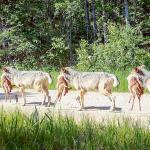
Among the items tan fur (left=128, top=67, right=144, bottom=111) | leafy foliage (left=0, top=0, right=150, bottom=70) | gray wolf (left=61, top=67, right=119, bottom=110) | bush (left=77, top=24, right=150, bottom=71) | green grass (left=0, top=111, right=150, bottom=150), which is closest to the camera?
green grass (left=0, top=111, right=150, bottom=150)

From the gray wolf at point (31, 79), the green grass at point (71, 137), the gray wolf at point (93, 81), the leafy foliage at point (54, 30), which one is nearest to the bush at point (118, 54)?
the leafy foliage at point (54, 30)

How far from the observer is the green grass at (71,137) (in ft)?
17.8

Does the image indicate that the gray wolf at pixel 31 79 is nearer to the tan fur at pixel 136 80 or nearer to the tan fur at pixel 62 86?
the tan fur at pixel 62 86

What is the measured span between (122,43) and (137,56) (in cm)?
131

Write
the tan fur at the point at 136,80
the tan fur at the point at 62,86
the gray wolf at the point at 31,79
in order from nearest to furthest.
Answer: the tan fur at the point at 136,80, the tan fur at the point at 62,86, the gray wolf at the point at 31,79

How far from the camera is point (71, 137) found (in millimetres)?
5957

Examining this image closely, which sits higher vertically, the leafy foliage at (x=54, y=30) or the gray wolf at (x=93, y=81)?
the leafy foliage at (x=54, y=30)

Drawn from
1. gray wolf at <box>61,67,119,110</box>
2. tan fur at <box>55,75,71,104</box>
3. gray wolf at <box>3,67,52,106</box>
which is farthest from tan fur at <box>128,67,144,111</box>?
gray wolf at <box>3,67,52,106</box>

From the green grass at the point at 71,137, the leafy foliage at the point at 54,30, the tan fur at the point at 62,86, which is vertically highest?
the leafy foliage at the point at 54,30

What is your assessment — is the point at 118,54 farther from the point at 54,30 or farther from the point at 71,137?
the point at 71,137

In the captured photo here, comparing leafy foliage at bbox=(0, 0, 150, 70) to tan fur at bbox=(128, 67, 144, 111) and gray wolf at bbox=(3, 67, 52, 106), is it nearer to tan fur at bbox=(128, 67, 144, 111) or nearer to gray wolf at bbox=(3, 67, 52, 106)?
gray wolf at bbox=(3, 67, 52, 106)

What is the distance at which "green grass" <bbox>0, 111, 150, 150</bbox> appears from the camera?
5431 millimetres

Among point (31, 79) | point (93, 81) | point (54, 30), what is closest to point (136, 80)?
point (93, 81)

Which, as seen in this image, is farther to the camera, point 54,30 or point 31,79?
point 54,30
